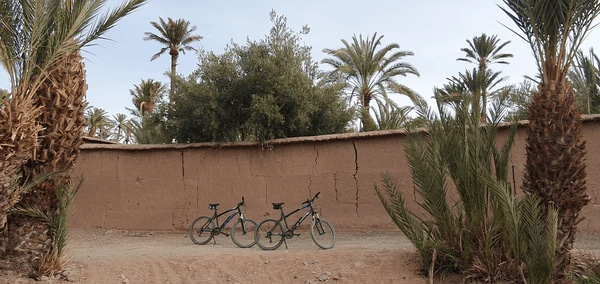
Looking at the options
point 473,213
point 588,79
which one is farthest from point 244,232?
point 588,79

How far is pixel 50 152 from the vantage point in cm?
723

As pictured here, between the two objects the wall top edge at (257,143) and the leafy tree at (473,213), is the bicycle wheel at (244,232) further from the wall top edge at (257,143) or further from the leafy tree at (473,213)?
the leafy tree at (473,213)

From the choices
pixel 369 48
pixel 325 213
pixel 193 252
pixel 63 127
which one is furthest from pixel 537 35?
pixel 369 48

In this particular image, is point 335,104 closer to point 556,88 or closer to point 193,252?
point 193,252

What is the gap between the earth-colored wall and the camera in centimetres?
1048

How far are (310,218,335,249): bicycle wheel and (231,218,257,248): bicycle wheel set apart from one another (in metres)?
1.21

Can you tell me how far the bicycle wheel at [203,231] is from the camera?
10173mm

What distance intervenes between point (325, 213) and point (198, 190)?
113 inches

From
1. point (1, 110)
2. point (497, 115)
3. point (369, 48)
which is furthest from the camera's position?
point (369, 48)

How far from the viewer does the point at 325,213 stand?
10703 millimetres

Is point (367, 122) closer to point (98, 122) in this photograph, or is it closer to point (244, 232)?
point (244, 232)

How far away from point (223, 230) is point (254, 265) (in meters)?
2.66

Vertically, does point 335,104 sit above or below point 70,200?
above

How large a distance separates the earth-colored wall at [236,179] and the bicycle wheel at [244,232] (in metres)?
0.95
